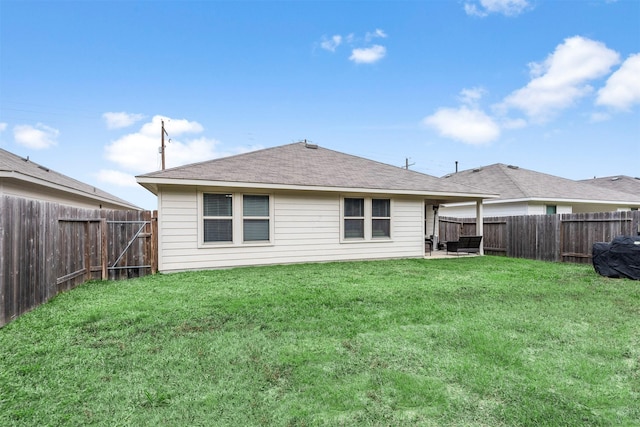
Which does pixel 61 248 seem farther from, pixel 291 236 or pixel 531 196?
pixel 531 196

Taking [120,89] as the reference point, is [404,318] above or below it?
below

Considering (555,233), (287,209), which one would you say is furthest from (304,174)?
(555,233)

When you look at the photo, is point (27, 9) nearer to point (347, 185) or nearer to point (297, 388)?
point (347, 185)

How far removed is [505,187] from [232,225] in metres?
14.4

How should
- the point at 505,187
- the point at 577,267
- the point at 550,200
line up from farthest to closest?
the point at 505,187 < the point at 550,200 < the point at 577,267

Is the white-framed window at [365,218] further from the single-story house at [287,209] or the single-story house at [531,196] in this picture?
the single-story house at [531,196]

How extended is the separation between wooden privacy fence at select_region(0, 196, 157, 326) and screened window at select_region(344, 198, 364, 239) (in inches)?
220

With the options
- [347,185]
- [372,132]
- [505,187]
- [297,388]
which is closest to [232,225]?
[347,185]

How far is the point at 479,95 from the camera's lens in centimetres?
1565

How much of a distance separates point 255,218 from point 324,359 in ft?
21.1

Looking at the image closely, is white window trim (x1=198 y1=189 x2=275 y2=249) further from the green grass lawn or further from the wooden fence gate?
the green grass lawn

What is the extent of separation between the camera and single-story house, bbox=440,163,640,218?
15.2m

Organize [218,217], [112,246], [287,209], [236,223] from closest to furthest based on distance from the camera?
[112,246] → [218,217] → [236,223] → [287,209]

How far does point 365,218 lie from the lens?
1051 centimetres
